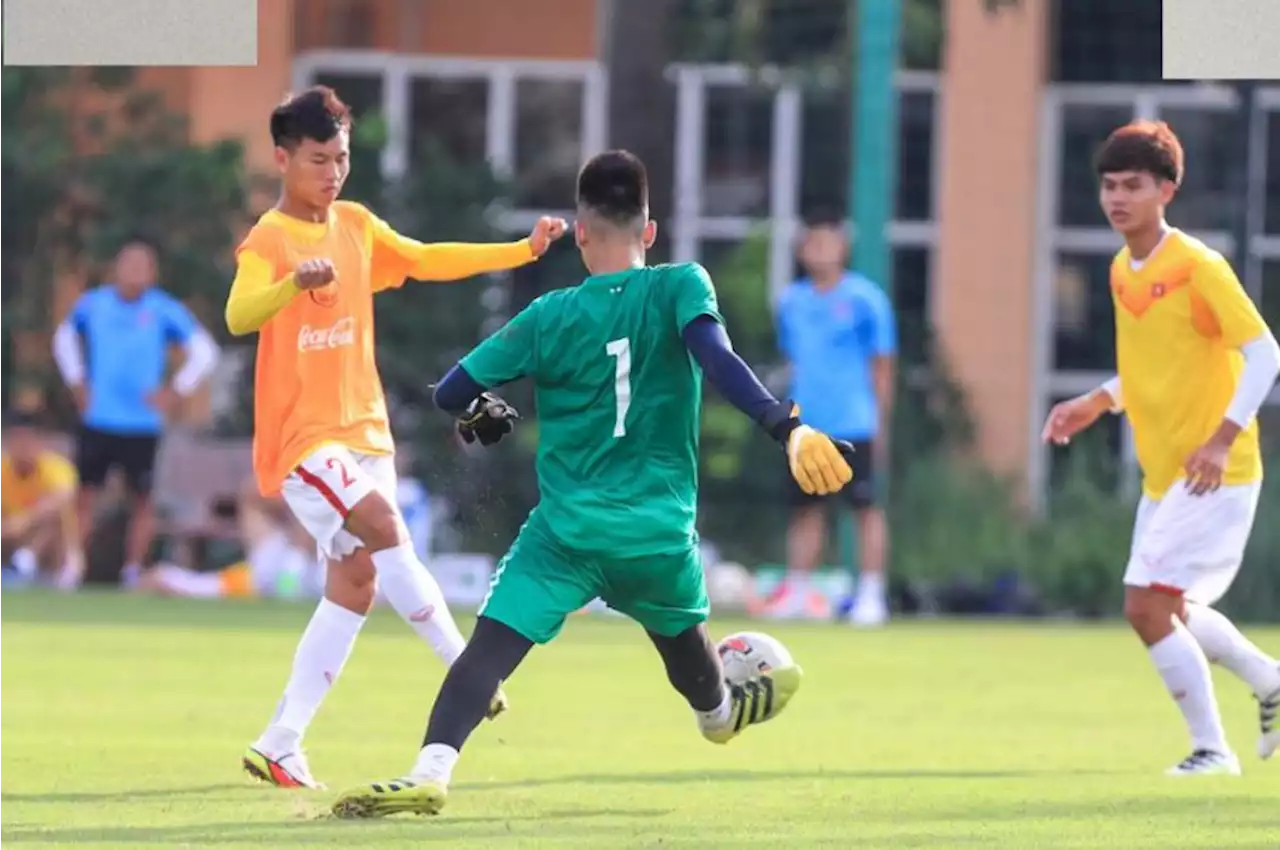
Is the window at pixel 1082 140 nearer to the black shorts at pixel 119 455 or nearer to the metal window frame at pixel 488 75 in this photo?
the metal window frame at pixel 488 75

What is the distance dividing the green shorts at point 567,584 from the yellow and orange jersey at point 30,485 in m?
13.5

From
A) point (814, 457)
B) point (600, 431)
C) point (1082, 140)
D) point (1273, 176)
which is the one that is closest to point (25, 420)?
point (1082, 140)

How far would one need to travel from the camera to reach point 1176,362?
10.1m

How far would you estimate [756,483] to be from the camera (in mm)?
22562

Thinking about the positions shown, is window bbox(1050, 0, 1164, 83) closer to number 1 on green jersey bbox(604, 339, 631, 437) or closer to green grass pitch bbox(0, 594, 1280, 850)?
green grass pitch bbox(0, 594, 1280, 850)

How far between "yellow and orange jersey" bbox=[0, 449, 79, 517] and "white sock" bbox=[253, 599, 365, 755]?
39.3 feet

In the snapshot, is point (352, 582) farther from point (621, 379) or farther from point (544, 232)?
point (621, 379)

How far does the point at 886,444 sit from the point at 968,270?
381 cm

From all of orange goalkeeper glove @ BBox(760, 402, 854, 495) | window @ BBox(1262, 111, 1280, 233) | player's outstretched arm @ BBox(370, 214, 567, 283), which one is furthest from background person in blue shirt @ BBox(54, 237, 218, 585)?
orange goalkeeper glove @ BBox(760, 402, 854, 495)

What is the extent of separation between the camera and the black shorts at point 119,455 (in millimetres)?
20250

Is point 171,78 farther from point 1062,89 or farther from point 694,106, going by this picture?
point 1062,89

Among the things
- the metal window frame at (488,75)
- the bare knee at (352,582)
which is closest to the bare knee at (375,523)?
the bare knee at (352,582)

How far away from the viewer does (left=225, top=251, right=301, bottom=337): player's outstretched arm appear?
8883mm

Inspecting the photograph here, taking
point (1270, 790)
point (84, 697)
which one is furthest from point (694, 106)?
point (1270, 790)
